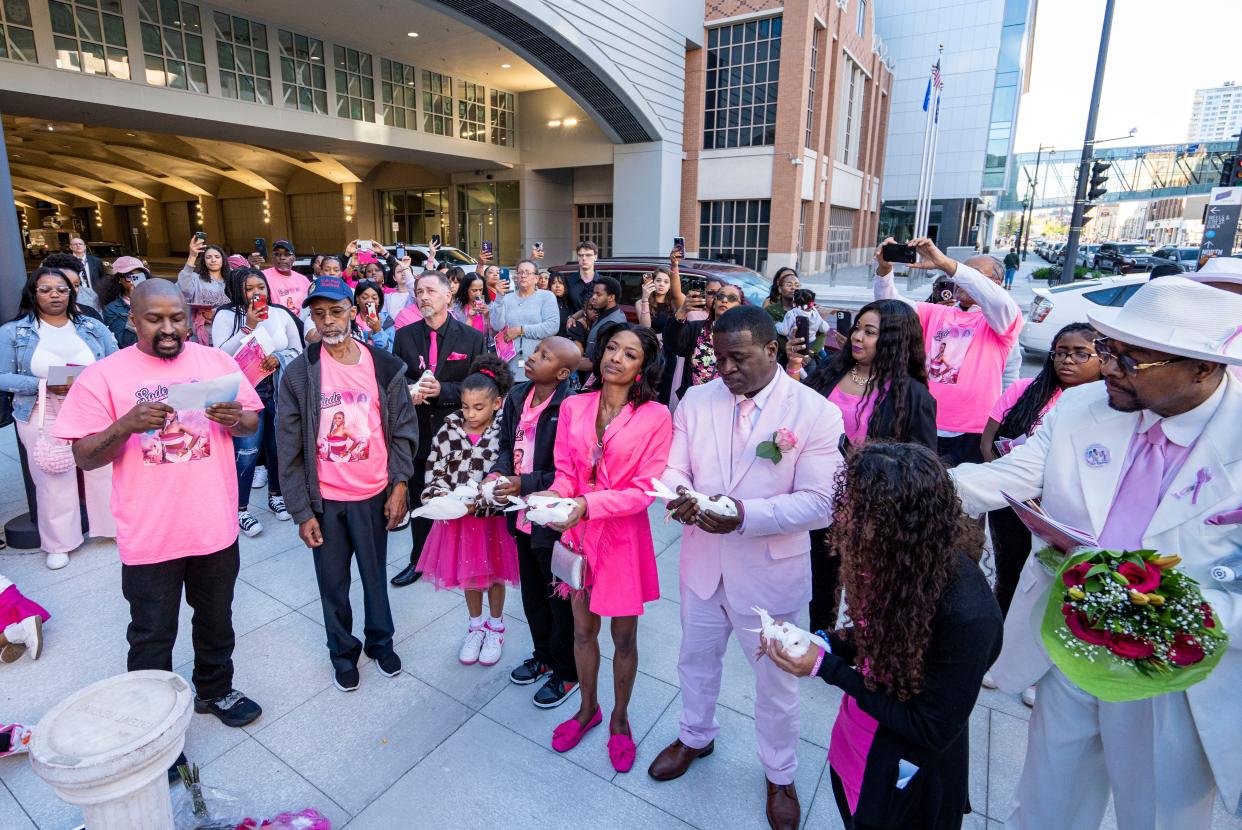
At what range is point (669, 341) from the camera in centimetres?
545

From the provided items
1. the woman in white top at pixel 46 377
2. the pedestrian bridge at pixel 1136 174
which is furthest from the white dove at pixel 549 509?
the pedestrian bridge at pixel 1136 174

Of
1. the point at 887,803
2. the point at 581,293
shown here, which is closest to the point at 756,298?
the point at 581,293

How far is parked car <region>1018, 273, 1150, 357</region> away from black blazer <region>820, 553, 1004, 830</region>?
34.8ft

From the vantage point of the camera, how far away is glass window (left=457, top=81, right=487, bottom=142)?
2559 cm

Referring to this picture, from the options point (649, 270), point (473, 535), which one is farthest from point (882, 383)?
point (649, 270)

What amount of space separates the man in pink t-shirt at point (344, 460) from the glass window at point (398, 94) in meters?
23.9

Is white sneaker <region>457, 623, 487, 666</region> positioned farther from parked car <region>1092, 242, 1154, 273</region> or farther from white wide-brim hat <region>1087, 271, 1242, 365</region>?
parked car <region>1092, 242, 1154, 273</region>

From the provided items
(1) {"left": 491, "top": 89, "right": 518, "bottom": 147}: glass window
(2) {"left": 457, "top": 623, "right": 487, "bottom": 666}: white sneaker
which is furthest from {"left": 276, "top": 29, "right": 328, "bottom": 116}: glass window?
(2) {"left": 457, "top": 623, "right": 487, "bottom": 666}: white sneaker

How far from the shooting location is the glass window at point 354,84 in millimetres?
21578

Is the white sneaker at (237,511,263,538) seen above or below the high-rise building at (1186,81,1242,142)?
below

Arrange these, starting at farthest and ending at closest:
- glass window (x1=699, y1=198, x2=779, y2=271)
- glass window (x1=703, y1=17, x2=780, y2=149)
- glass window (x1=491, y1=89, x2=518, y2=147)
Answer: glass window (x1=491, y1=89, x2=518, y2=147)
glass window (x1=699, y1=198, x2=779, y2=271)
glass window (x1=703, y1=17, x2=780, y2=149)

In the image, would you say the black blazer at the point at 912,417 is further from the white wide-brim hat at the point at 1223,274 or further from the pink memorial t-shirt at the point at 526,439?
the pink memorial t-shirt at the point at 526,439

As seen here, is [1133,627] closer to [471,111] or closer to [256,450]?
[256,450]

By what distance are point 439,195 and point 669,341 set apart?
28.8m
